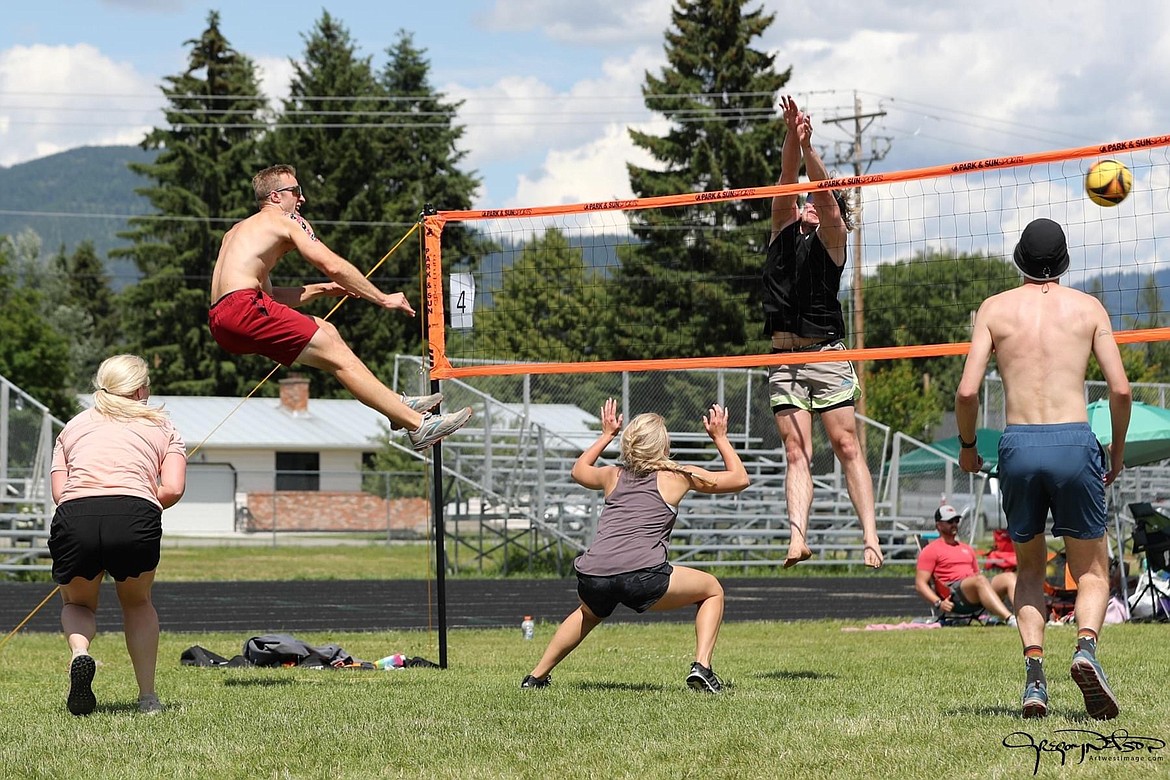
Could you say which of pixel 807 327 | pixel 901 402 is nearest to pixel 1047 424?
pixel 807 327

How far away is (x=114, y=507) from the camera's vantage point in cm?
698

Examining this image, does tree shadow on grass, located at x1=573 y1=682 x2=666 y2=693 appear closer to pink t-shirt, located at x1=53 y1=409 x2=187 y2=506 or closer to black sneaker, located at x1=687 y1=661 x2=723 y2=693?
black sneaker, located at x1=687 y1=661 x2=723 y2=693

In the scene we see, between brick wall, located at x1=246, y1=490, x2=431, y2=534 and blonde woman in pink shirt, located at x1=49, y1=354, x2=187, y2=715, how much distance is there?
119 feet

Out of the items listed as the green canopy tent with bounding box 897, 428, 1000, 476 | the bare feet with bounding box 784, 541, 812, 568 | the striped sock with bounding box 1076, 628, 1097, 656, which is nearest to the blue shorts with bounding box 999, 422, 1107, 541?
the striped sock with bounding box 1076, 628, 1097, 656

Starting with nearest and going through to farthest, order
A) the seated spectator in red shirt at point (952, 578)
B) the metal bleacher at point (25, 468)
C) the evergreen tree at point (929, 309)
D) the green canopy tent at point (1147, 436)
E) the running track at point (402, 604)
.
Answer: the seated spectator in red shirt at point (952, 578), the running track at point (402, 604), the green canopy tent at point (1147, 436), the metal bleacher at point (25, 468), the evergreen tree at point (929, 309)

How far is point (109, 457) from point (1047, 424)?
13.9 feet

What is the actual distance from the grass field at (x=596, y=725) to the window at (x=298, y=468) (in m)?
38.3

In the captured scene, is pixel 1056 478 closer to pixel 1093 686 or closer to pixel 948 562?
pixel 1093 686

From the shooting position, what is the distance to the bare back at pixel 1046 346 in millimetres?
6434

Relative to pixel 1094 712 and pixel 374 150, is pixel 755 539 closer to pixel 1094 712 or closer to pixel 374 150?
pixel 1094 712

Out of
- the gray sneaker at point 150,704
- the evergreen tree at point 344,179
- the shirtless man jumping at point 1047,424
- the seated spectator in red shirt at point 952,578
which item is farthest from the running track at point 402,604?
the evergreen tree at point 344,179

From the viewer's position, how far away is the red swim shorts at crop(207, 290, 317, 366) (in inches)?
312

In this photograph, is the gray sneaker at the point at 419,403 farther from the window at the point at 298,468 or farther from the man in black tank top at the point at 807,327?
the window at the point at 298,468

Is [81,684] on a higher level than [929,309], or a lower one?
lower
